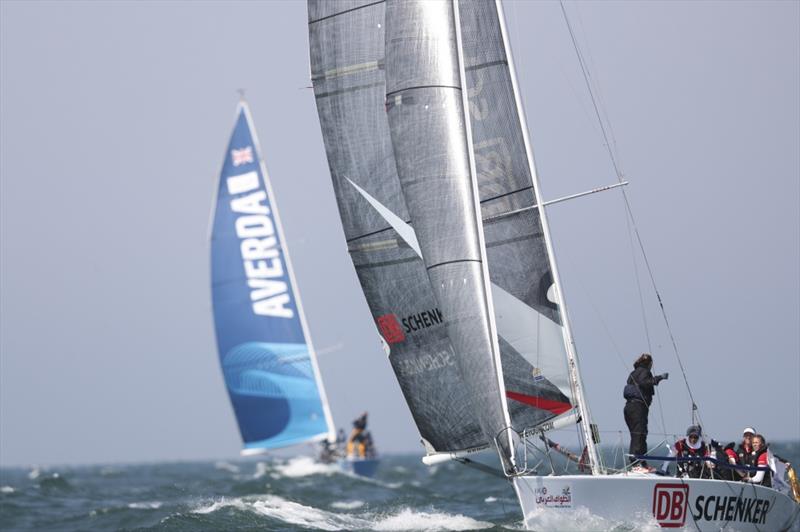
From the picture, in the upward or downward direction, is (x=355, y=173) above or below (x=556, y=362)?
above

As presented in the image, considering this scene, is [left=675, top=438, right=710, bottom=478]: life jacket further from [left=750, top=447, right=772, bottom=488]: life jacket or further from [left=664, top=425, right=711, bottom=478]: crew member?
[left=750, top=447, right=772, bottom=488]: life jacket

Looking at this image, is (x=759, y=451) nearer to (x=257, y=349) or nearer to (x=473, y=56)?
(x=473, y=56)

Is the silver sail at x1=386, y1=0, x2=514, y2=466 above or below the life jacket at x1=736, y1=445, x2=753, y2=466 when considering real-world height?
above

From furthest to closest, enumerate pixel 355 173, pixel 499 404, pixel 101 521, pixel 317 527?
1. pixel 101 521
2. pixel 317 527
3. pixel 355 173
4. pixel 499 404

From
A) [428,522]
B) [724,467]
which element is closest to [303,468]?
[428,522]

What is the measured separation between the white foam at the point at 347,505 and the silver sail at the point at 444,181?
9995 mm

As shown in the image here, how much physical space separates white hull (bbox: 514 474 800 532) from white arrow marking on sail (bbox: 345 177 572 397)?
1515 millimetres

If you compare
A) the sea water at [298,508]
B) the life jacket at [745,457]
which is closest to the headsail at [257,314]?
the sea water at [298,508]

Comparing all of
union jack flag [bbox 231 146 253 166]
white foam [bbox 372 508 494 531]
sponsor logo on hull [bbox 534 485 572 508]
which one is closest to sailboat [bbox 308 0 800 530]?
sponsor logo on hull [bbox 534 485 572 508]

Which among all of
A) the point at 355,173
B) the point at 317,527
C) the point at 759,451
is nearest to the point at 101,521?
the point at 317,527

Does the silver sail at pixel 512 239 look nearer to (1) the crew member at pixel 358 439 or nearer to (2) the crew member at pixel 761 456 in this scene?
(2) the crew member at pixel 761 456

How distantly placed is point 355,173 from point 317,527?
18.7 feet

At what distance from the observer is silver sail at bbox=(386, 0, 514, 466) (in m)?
15.0

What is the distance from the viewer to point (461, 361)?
15.1m
